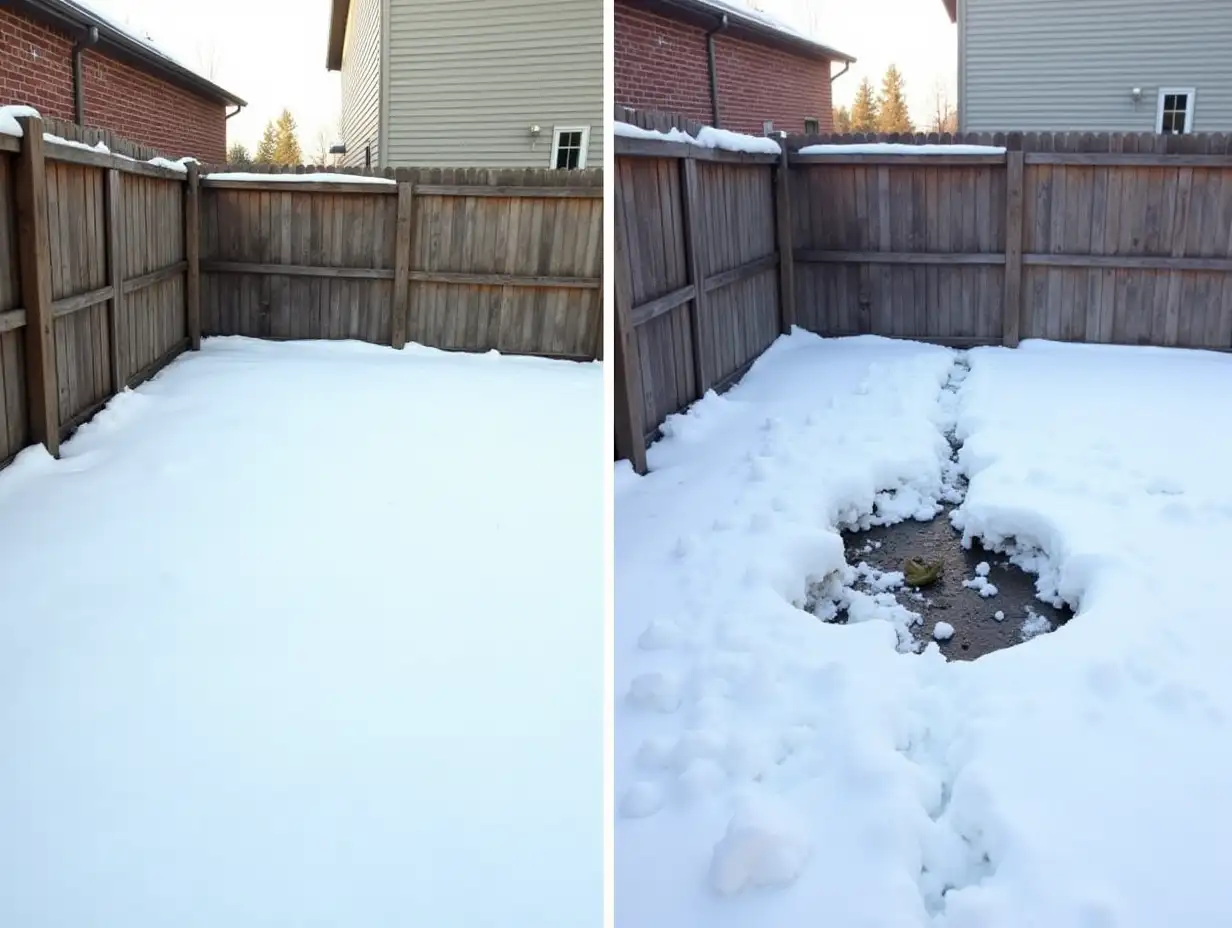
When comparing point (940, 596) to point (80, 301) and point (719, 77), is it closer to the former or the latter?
point (80, 301)

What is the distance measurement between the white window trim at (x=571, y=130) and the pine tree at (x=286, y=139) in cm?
1789

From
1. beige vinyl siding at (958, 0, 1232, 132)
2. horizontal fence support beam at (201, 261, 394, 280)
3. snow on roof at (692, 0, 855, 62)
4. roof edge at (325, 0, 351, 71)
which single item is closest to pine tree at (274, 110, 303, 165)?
roof edge at (325, 0, 351, 71)

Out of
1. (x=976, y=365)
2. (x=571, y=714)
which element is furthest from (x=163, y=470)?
(x=976, y=365)

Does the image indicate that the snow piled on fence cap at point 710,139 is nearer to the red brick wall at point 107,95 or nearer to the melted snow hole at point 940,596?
the melted snow hole at point 940,596

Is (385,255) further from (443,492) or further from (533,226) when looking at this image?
(443,492)

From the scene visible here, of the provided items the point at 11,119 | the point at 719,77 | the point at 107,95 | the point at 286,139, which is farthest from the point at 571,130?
the point at 286,139

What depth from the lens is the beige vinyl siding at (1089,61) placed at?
36.8ft

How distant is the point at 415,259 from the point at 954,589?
596 cm

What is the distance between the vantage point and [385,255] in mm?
8531

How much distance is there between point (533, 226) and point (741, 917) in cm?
698

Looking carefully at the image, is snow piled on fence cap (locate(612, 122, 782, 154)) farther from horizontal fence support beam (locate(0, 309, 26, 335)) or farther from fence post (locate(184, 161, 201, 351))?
fence post (locate(184, 161, 201, 351))

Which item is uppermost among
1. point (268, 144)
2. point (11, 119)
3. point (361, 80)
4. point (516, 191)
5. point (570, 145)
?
point (268, 144)

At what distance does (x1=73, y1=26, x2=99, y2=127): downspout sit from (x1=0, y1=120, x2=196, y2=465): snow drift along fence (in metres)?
3.95

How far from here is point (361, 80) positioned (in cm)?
1356
